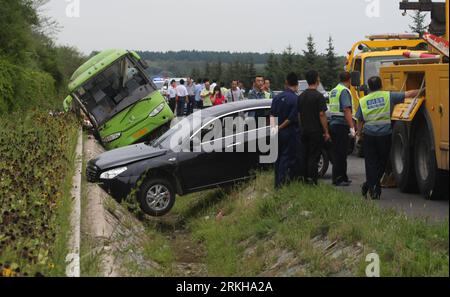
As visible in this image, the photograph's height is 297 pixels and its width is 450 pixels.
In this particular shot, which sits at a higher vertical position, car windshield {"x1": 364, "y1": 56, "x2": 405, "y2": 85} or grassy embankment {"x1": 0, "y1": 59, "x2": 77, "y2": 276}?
car windshield {"x1": 364, "y1": 56, "x2": 405, "y2": 85}

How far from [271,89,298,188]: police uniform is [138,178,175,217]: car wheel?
6.11ft

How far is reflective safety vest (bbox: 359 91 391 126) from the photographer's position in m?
10.6

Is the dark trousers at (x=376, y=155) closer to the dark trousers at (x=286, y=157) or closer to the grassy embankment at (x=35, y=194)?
the dark trousers at (x=286, y=157)

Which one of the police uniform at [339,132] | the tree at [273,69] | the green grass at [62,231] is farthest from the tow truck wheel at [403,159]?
the tree at [273,69]

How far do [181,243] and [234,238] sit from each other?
1391mm

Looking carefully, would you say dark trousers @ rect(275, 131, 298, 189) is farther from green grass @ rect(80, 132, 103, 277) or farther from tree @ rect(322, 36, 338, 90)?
tree @ rect(322, 36, 338, 90)

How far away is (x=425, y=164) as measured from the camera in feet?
35.1

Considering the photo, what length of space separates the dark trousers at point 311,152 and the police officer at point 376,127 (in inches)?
37.1

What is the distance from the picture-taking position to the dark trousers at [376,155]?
10641 mm

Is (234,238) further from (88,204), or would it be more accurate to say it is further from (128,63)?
(128,63)

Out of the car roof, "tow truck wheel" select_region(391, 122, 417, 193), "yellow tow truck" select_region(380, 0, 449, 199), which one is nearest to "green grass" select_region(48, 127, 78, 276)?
the car roof

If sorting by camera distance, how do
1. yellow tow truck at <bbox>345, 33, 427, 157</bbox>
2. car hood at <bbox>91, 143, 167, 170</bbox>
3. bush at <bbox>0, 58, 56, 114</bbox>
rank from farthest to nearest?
bush at <bbox>0, 58, 56, 114</bbox>
yellow tow truck at <bbox>345, 33, 427, 157</bbox>
car hood at <bbox>91, 143, 167, 170</bbox>

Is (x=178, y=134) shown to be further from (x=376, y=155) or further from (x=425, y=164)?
(x=425, y=164)

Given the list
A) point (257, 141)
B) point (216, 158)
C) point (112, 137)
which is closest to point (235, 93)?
point (112, 137)
